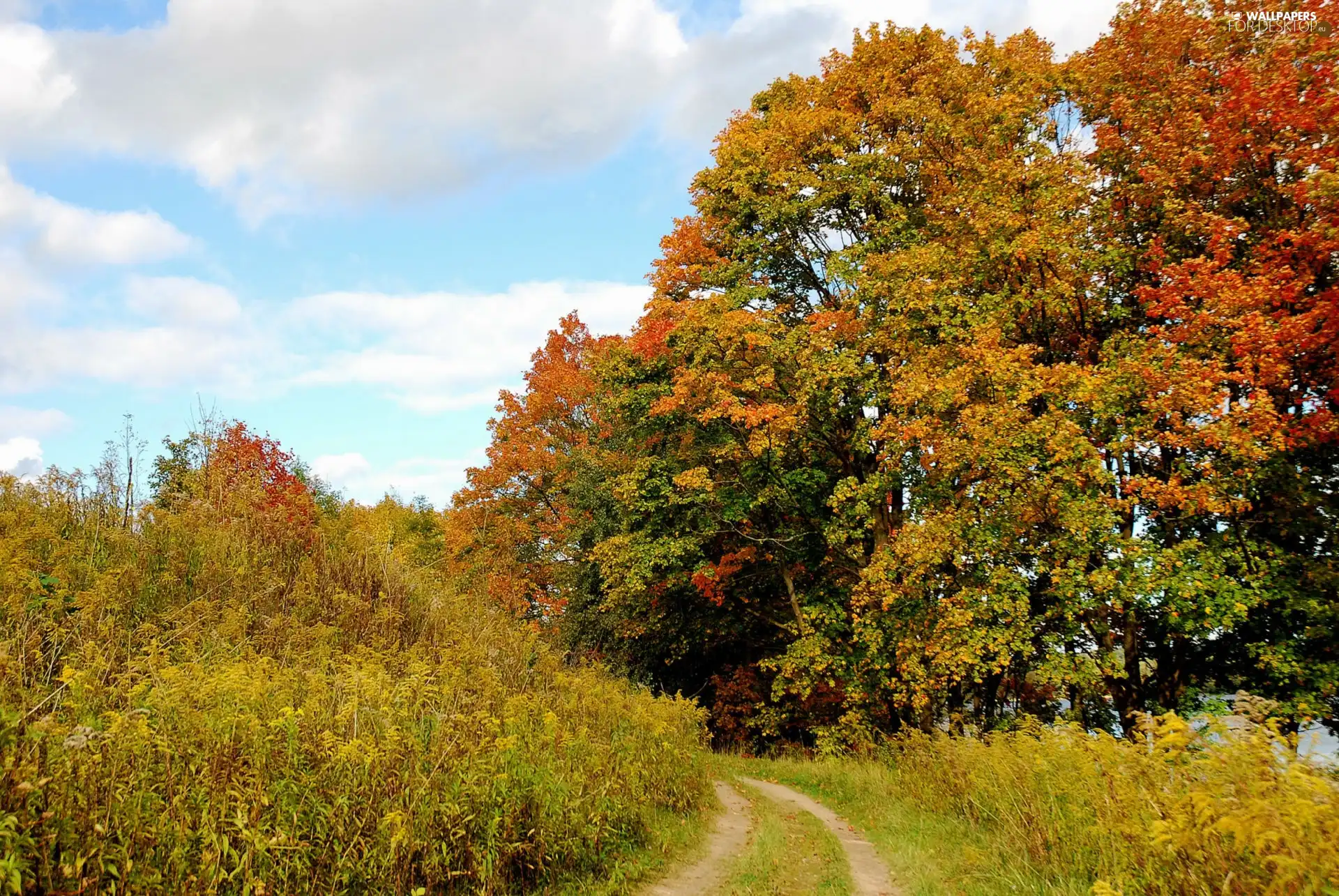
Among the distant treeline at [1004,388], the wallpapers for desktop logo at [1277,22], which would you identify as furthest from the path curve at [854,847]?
the wallpapers for desktop logo at [1277,22]

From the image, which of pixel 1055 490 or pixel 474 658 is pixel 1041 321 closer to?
pixel 1055 490

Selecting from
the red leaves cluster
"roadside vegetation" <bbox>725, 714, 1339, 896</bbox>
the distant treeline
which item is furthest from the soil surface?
the red leaves cluster

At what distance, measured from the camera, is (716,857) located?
8.74m

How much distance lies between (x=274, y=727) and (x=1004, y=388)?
13.0 metres

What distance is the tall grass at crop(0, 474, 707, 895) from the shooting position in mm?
4418

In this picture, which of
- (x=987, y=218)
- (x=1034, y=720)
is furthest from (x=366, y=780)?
(x=987, y=218)

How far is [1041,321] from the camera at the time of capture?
50.6 feet

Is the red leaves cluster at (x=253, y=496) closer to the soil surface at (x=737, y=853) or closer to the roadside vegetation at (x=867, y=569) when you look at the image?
the roadside vegetation at (x=867, y=569)

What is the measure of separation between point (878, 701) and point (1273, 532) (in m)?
10.1

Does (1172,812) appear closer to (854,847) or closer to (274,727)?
(854,847)

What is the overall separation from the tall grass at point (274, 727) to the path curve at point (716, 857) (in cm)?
67

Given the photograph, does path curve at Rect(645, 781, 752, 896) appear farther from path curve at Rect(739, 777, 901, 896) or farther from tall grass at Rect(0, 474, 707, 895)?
path curve at Rect(739, 777, 901, 896)

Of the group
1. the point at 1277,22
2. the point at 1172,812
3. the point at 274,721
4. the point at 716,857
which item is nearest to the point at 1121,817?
the point at 1172,812

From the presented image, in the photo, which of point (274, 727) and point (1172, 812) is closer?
point (274, 727)
